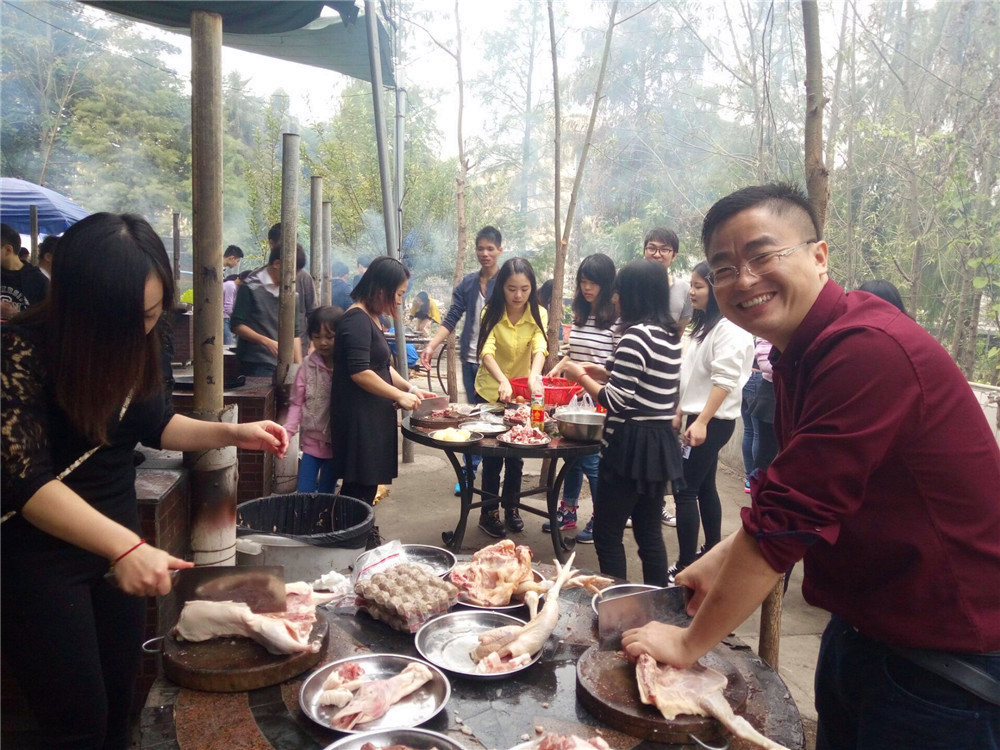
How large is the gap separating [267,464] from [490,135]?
30.8 meters

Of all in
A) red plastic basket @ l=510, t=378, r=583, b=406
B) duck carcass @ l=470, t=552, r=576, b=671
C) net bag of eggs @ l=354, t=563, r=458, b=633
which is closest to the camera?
duck carcass @ l=470, t=552, r=576, b=671

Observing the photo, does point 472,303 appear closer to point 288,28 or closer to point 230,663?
point 288,28

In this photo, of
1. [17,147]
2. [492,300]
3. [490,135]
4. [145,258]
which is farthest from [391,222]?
→ [490,135]

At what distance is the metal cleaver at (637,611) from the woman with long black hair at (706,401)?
8.26 feet

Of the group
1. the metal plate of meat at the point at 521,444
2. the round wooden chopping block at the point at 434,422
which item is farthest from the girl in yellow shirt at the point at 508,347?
the metal plate of meat at the point at 521,444

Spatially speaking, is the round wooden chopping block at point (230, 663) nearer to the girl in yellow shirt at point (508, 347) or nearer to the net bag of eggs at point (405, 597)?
the net bag of eggs at point (405, 597)

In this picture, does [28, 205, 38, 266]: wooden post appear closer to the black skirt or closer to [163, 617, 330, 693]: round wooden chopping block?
the black skirt

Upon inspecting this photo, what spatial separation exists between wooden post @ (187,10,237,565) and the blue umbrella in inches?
372

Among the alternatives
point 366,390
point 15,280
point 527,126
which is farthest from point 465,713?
point 527,126

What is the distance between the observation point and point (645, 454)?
3.92m

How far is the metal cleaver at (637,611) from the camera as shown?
2072 mm

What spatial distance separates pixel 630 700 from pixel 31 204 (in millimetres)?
12522

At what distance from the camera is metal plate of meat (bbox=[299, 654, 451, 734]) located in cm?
174

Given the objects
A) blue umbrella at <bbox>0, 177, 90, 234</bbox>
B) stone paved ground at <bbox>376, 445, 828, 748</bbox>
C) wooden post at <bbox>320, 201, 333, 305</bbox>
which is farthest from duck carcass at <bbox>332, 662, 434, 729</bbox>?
blue umbrella at <bbox>0, 177, 90, 234</bbox>
